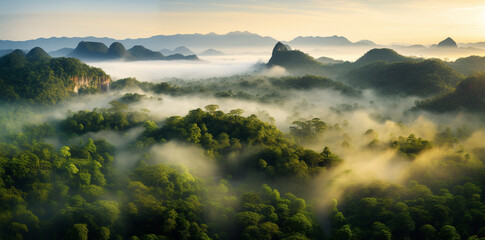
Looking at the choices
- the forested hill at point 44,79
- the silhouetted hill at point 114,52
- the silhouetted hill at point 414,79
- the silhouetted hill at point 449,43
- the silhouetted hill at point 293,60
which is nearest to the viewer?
the forested hill at point 44,79

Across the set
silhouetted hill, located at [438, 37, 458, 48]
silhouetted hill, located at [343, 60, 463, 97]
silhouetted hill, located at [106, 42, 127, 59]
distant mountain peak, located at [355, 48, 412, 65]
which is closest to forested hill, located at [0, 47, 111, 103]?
silhouetted hill, located at [343, 60, 463, 97]

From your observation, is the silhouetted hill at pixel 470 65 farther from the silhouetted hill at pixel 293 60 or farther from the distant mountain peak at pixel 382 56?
the silhouetted hill at pixel 293 60

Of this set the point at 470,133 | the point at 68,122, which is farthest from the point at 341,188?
the point at 68,122

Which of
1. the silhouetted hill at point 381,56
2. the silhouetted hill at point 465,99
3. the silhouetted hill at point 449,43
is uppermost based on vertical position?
the silhouetted hill at point 449,43

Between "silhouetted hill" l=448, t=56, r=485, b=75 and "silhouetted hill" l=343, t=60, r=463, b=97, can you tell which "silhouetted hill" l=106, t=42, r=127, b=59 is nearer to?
"silhouetted hill" l=343, t=60, r=463, b=97

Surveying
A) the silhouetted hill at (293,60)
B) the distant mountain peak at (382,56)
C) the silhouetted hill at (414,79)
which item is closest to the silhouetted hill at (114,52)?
the silhouetted hill at (293,60)

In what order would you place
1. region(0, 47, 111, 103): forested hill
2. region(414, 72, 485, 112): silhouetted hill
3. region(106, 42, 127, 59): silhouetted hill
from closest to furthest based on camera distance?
1. region(414, 72, 485, 112): silhouetted hill
2. region(0, 47, 111, 103): forested hill
3. region(106, 42, 127, 59): silhouetted hill
